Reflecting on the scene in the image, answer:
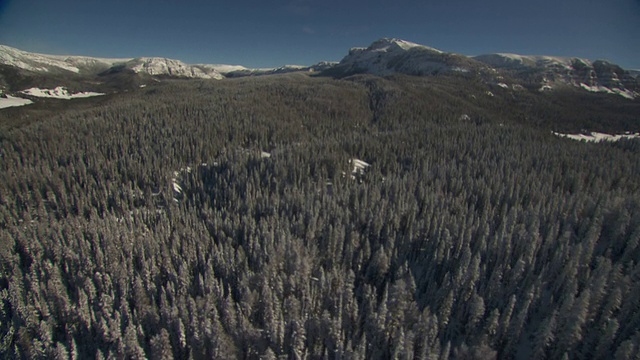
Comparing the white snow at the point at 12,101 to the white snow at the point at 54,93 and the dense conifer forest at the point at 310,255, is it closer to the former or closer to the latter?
the white snow at the point at 54,93

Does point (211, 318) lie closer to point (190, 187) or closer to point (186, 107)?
point (190, 187)

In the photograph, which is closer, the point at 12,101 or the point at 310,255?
the point at 310,255

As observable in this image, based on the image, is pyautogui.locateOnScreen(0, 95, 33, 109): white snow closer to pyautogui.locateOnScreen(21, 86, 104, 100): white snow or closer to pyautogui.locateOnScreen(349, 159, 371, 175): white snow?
pyautogui.locateOnScreen(21, 86, 104, 100): white snow

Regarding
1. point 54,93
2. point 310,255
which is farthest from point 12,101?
point 310,255

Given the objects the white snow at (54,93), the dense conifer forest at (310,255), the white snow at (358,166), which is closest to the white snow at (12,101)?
the white snow at (54,93)

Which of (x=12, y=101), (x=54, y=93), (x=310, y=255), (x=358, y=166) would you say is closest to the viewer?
(x=310, y=255)

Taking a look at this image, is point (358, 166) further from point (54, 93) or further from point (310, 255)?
point (54, 93)

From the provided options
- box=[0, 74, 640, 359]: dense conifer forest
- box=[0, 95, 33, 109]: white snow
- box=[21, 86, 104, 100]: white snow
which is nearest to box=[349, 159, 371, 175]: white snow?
box=[0, 74, 640, 359]: dense conifer forest

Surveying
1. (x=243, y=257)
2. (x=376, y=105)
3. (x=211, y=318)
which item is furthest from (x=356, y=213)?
(x=376, y=105)
